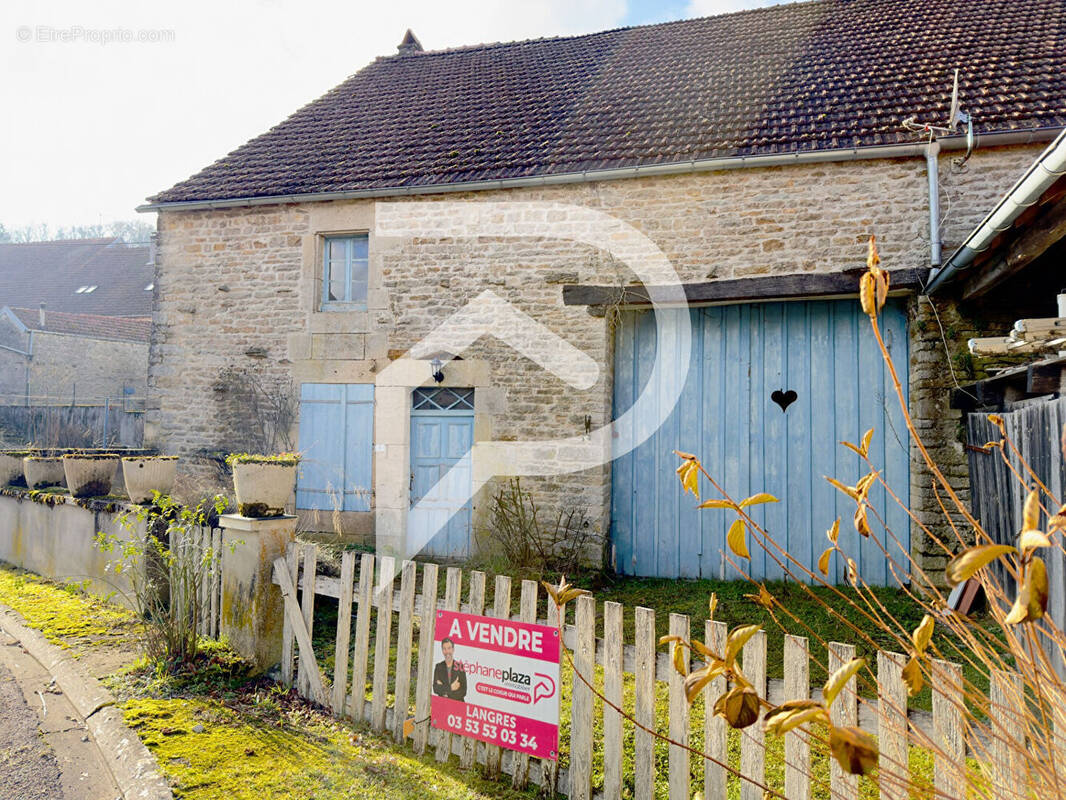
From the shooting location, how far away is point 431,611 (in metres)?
3.32

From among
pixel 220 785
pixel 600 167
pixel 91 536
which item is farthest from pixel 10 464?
pixel 600 167

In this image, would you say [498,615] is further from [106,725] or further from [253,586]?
[106,725]

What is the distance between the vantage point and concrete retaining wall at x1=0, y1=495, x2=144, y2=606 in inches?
221

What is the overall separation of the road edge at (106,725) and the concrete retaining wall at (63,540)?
2.13ft

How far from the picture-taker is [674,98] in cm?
819

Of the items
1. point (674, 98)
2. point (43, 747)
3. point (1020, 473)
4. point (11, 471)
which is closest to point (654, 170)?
point (674, 98)

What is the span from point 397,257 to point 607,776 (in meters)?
6.39

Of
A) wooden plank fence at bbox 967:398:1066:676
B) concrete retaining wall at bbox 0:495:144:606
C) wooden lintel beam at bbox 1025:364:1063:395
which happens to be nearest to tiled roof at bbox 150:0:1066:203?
wooden plank fence at bbox 967:398:1066:676

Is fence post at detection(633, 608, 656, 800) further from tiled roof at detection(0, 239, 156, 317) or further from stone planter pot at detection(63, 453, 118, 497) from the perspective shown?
tiled roof at detection(0, 239, 156, 317)

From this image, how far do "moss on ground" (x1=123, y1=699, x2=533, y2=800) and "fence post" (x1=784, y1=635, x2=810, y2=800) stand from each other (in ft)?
3.78

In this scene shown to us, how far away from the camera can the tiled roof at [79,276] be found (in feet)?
77.2

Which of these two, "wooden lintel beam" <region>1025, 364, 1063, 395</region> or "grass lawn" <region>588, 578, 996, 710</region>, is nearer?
"wooden lintel beam" <region>1025, 364, 1063, 395</region>

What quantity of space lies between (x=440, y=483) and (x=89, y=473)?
3.36 metres

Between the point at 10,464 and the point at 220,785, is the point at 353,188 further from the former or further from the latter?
the point at 220,785
